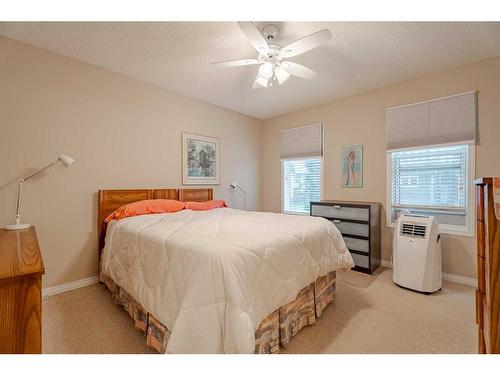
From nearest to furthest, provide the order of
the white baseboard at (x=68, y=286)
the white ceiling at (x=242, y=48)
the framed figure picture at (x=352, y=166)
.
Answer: the white ceiling at (x=242, y=48)
the white baseboard at (x=68, y=286)
the framed figure picture at (x=352, y=166)

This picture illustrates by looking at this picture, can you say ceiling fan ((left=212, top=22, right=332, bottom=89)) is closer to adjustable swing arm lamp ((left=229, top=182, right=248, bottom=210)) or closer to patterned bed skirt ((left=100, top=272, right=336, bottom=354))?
patterned bed skirt ((left=100, top=272, right=336, bottom=354))

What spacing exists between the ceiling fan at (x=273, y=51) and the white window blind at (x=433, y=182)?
1914mm

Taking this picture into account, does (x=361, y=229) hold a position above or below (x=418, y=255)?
above

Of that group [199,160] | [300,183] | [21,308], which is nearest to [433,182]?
[300,183]

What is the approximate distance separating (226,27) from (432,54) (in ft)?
6.96

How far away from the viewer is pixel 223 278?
121cm

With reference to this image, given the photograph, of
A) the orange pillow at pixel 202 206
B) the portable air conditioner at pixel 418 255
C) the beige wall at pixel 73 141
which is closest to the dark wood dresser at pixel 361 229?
the portable air conditioner at pixel 418 255

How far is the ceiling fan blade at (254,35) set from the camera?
1.57 m

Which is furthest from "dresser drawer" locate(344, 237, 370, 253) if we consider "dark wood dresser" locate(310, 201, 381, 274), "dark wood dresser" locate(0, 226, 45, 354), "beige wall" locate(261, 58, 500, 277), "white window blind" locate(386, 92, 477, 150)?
"dark wood dresser" locate(0, 226, 45, 354)

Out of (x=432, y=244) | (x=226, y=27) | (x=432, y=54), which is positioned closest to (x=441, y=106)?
(x=432, y=54)

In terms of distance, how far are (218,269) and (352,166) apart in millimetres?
2966

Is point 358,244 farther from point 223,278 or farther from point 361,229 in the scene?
point 223,278

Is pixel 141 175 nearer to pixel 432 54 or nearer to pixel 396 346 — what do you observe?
pixel 396 346

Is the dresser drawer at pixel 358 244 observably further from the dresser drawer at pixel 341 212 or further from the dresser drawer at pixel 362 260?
the dresser drawer at pixel 341 212
